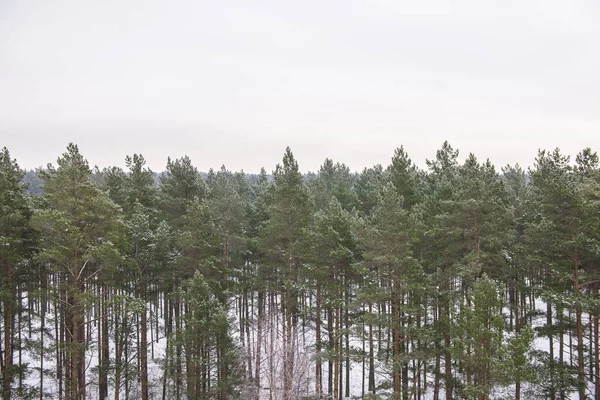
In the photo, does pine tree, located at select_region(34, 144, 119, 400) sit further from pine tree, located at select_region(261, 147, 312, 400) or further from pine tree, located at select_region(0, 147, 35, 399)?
pine tree, located at select_region(261, 147, 312, 400)

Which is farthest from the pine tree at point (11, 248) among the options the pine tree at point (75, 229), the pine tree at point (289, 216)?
the pine tree at point (289, 216)

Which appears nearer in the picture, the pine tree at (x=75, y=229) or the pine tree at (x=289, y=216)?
the pine tree at (x=75, y=229)

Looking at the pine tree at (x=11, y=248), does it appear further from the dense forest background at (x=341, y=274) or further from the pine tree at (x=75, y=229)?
the pine tree at (x=75, y=229)

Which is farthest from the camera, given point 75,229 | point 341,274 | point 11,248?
point 341,274

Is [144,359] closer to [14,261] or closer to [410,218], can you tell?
[14,261]

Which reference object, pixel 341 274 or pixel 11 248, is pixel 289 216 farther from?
pixel 11 248

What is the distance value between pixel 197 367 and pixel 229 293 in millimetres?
5254

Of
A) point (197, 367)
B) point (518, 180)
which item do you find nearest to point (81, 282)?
point (197, 367)

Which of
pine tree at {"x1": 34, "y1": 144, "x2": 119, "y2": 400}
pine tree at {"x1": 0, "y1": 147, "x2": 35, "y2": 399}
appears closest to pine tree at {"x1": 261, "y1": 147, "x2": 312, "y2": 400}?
pine tree at {"x1": 34, "y1": 144, "x2": 119, "y2": 400}

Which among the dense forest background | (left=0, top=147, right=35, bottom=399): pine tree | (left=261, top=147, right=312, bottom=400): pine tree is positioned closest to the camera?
the dense forest background

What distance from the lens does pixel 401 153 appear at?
1083 inches

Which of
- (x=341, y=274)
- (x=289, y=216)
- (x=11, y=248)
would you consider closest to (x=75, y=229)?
(x=11, y=248)

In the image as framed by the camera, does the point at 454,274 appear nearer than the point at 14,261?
No

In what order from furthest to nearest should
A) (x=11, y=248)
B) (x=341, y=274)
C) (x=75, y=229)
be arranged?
(x=341, y=274), (x=11, y=248), (x=75, y=229)
